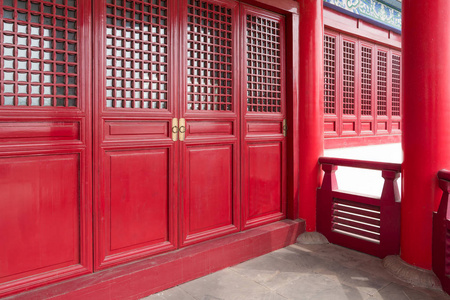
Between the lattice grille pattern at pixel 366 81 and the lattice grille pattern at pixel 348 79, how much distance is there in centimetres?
26

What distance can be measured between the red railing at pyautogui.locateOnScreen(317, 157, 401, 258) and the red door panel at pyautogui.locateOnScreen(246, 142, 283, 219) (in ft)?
1.34

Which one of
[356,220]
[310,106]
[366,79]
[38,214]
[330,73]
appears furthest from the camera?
[366,79]

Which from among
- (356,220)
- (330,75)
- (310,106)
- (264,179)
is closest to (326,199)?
(356,220)

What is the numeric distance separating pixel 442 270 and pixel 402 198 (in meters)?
0.54

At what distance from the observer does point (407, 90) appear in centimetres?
240

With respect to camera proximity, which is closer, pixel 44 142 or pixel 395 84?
pixel 44 142

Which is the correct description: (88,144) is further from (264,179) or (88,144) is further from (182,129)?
(264,179)

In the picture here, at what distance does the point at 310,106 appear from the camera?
3.09 meters

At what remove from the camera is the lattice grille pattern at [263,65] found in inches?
113

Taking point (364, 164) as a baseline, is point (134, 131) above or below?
above

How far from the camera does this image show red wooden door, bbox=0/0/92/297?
1.77 metres

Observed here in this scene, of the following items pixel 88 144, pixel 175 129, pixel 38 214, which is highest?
pixel 175 129

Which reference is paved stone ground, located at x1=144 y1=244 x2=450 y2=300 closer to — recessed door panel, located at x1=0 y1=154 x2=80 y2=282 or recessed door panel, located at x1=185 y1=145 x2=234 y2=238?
recessed door panel, located at x1=185 y1=145 x2=234 y2=238

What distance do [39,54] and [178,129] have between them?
97 cm
